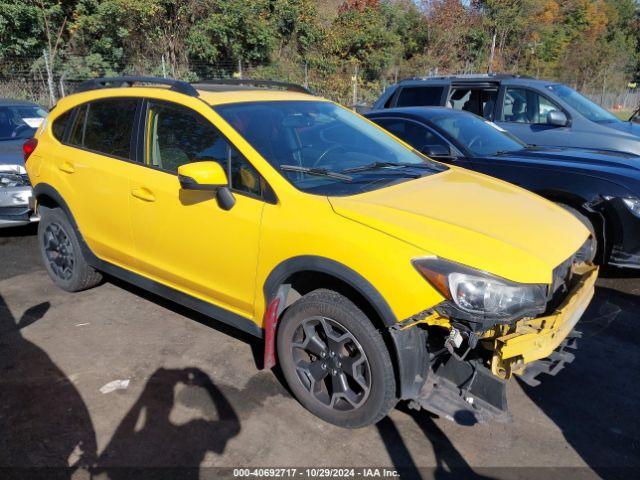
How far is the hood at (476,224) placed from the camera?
2451 millimetres

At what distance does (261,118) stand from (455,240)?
1612mm

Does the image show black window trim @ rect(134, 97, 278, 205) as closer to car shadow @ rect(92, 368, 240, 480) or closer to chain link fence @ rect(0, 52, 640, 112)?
car shadow @ rect(92, 368, 240, 480)

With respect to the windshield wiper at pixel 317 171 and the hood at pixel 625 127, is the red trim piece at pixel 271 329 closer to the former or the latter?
the windshield wiper at pixel 317 171

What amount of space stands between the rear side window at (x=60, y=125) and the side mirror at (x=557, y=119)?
6.09m

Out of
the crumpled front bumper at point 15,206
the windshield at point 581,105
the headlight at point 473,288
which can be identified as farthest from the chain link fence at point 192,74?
the headlight at point 473,288

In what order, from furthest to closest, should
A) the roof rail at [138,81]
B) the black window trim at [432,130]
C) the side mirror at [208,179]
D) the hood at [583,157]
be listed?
the black window trim at [432,130]
the hood at [583,157]
the roof rail at [138,81]
the side mirror at [208,179]

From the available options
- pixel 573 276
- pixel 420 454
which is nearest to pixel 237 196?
pixel 420 454

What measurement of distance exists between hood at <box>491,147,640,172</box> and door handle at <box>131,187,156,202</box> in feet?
11.4

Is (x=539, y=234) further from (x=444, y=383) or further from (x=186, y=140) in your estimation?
(x=186, y=140)

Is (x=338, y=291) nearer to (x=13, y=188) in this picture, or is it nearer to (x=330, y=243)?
(x=330, y=243)

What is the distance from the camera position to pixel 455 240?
2.50m

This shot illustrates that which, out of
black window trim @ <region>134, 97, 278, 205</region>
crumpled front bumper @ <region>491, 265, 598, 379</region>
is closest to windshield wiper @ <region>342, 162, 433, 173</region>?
black window trim @ <region>134, 97, 278, 205</region>

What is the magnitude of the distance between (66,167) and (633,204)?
15.7ft

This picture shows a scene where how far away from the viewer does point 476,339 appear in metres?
2.42
